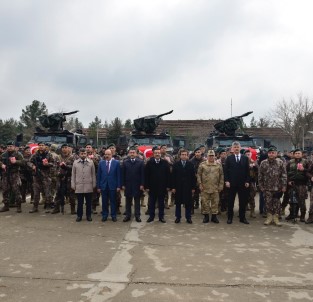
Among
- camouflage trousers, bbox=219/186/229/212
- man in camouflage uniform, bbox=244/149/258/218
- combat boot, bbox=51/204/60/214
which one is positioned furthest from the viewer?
camouflage trousers, bbox=219/186/229/212

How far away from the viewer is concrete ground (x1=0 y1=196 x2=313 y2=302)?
413 cm

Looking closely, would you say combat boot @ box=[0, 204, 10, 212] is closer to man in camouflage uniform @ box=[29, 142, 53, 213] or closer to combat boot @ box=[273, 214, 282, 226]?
man in camouflage uniform @ box=[29, 142, 53, 213]

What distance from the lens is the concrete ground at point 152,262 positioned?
13.6 feet

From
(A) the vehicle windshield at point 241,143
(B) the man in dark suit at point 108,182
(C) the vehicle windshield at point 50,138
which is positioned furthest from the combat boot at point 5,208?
(A) the vehicle windshield at point 241,143

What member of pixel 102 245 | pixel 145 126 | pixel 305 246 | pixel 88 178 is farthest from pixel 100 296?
pixel 145 126

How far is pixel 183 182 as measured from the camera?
8.35 m

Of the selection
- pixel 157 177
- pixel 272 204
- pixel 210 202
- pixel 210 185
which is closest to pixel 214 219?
pixel 210 202

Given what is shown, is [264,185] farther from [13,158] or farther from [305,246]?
[13,158]

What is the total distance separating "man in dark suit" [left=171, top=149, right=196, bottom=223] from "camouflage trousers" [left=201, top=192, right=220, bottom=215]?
0.29m

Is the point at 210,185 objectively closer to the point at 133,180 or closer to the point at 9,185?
the point at 133,180

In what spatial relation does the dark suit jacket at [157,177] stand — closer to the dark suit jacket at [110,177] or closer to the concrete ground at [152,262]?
the dark suit jacket at [110,177]

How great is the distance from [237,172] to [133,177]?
227 cm

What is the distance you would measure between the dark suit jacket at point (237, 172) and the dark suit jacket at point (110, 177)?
2.41 metres

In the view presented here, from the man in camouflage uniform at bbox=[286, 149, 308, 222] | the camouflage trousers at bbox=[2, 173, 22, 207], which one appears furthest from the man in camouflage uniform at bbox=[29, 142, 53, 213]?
the man in camouflage uniform at bbox=[286, 149, 308, 222]
